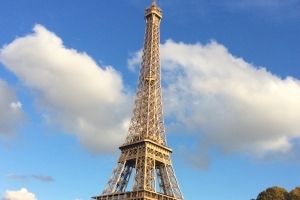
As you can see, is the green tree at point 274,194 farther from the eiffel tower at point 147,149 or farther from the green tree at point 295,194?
the eiffel tower at point 147,149

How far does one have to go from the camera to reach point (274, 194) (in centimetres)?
7275

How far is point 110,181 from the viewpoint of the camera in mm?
77500

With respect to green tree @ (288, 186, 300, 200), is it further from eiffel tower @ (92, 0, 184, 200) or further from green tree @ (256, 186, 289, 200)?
eiffel tower @ (92, 0, 184, 200)

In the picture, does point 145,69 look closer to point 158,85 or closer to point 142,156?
point 158,85

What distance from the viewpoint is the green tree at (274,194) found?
7244 cm

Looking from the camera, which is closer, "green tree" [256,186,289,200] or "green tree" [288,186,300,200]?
"green tree" [288,186,300,200]

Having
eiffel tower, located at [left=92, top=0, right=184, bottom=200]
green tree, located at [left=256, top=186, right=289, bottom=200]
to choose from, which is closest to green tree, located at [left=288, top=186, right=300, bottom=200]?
green tree, located at [left=256, top=186, right=289, bottom=200]

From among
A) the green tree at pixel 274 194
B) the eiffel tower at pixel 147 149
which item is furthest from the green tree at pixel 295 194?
the eiffel tower at pixel 147 149

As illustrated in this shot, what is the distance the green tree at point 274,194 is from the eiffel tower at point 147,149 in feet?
50.0

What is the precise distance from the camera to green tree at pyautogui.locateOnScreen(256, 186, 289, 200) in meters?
72.4

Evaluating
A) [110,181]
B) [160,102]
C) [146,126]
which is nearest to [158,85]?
[160,102]

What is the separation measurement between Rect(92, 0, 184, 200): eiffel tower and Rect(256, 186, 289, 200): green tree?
1524cm

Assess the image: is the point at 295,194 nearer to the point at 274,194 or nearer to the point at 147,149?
the point at 274,194

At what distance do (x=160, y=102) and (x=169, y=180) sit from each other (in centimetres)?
1719
